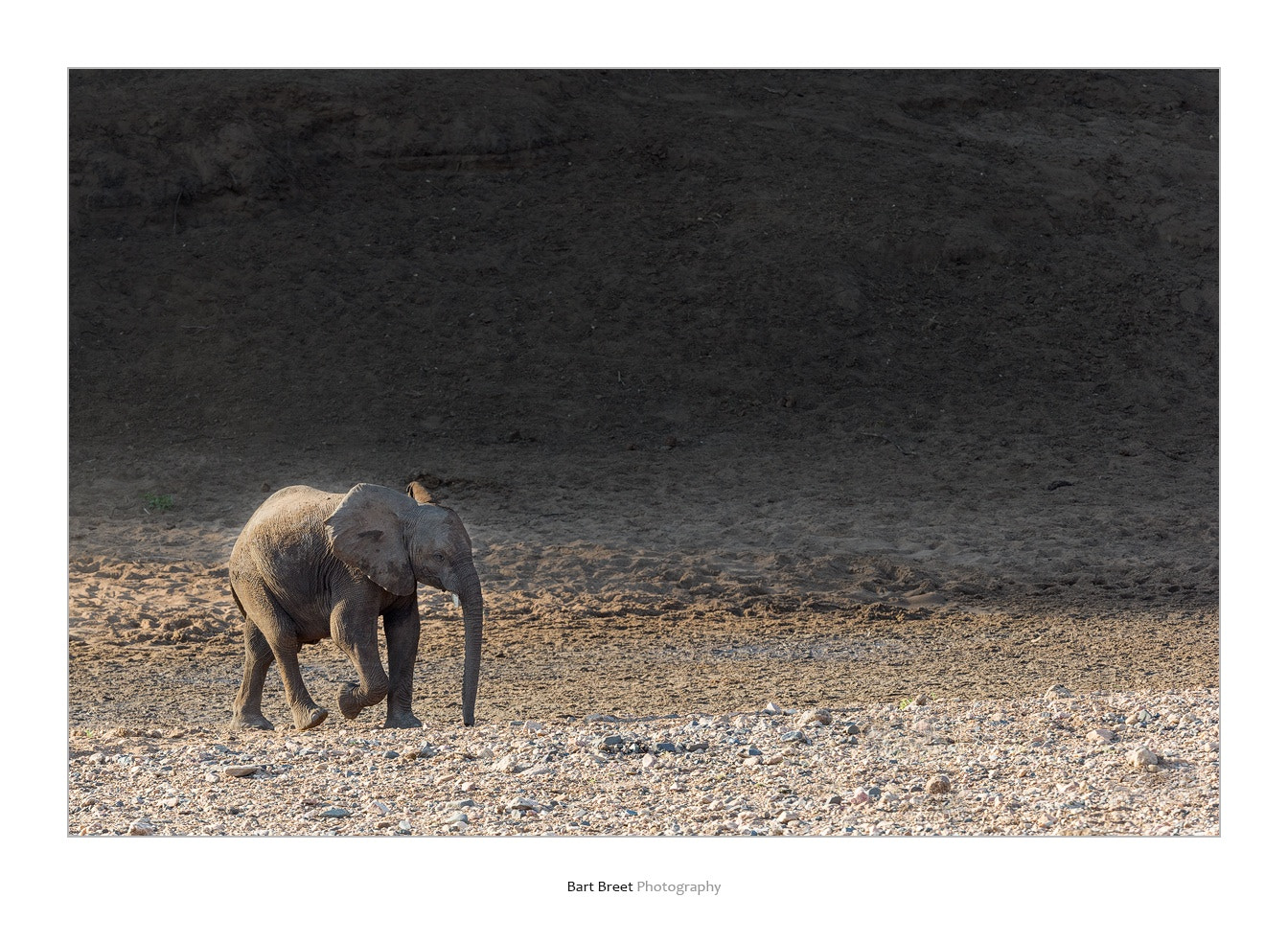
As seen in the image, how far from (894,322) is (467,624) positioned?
48.0ft

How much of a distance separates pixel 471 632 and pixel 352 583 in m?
0.73

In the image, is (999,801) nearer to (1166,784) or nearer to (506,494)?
(1166,784)

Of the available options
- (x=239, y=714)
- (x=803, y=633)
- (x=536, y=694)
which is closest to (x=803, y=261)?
(x=803, y=633)

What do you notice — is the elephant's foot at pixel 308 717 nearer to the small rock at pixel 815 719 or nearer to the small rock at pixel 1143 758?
the small rock at pixel 815 719

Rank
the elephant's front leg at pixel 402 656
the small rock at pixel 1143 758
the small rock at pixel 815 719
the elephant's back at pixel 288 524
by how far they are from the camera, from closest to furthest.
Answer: the small rock at pixel 1143 758 < the small rock at pixel 815 719 < the elephant's back at pixel 288 524 < the elephant's front leg at pixel 402 656

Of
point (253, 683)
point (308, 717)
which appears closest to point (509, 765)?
point (308, 717)

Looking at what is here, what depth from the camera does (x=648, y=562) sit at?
45.6 feet

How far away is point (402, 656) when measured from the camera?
8336 millimetres

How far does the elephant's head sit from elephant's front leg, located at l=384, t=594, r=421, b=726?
499 millimetres

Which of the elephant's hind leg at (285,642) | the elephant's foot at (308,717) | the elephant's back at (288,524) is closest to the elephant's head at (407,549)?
the elephant's back at (288,524)

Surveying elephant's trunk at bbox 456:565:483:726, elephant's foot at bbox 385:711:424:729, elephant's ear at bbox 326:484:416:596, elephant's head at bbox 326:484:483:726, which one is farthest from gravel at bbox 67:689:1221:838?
elephant's ear at bbox 326:484:416:596

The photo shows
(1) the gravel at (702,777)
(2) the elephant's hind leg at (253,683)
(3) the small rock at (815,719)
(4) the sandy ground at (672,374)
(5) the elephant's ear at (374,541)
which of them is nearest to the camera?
(1) the gravel at (702,777)

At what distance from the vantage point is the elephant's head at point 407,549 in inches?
306

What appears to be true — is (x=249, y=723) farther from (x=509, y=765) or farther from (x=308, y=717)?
(x=509, y=765)
